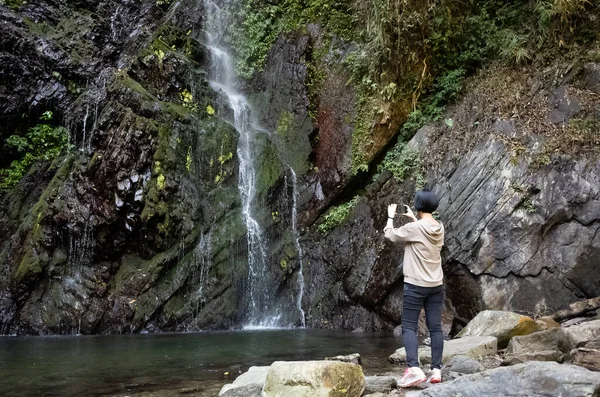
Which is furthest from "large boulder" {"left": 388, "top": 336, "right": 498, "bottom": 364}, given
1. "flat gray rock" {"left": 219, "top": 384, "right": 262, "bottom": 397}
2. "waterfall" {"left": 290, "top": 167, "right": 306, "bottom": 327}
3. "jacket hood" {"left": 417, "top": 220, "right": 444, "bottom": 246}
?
"waterfall" {"left": 290, "top": 167, "right": 306, "bottom": 327}

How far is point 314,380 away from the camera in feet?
13.6

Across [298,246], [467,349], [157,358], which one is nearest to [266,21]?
[298,246]

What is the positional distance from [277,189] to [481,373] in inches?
374

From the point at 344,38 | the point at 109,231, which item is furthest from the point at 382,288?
the point at 344,38

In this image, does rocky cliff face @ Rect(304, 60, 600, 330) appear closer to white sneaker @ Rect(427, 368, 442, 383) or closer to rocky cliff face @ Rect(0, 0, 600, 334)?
rocky cliff face @ Rect(0, 0, 600, 334)

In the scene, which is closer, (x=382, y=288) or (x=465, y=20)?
(x=382, y=288)

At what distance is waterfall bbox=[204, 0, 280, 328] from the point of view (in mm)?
12031

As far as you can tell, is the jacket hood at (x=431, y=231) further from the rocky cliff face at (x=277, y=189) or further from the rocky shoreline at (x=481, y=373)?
the rocky cliff face at (x=277, y=189)

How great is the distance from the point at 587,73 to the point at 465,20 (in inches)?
133

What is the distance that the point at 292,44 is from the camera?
50.1 feet

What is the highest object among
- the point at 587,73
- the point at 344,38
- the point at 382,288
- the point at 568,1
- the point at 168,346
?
the point at 344,38

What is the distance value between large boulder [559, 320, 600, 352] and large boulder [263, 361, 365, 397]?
2637 mm

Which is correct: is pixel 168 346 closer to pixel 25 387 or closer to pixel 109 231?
pixel 25 387

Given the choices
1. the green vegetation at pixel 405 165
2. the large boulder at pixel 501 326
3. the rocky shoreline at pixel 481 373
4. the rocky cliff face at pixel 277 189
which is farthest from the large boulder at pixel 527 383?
the green vegetation at pixel 405 165
